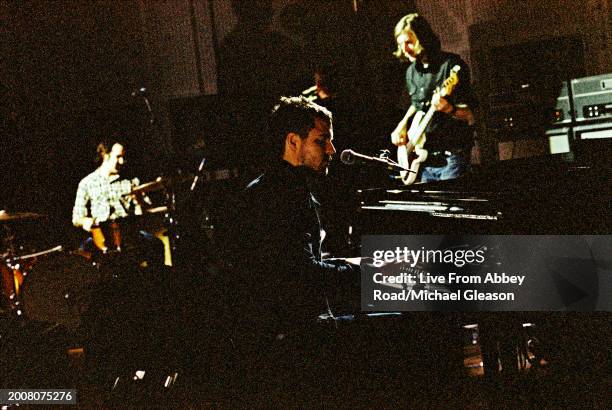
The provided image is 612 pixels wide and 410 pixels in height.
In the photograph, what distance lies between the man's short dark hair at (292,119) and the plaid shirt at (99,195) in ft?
13.1

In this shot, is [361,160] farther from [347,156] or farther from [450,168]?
[450,168]

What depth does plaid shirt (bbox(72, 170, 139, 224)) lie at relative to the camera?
20.9 feet

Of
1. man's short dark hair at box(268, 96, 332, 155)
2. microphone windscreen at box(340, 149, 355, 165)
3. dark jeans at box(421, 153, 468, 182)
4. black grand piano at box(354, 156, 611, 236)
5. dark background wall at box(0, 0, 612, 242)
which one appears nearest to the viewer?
black grand piano at box(354, 156, 611, 236)

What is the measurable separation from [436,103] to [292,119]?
7.23ft

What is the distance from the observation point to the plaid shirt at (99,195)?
638 cm

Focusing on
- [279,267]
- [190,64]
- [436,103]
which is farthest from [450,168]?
[190,64]

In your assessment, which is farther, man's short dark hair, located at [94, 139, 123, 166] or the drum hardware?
man's short dark hair, located at [94, 139, 123, 166]

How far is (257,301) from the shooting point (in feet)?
7.32

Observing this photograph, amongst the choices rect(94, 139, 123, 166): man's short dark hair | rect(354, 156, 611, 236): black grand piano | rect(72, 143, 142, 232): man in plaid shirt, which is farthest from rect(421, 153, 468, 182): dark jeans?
rect(94, 139, 123, 166): man's short dark hair

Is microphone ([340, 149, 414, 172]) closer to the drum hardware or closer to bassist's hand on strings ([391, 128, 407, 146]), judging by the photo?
bassist's hand on strings ([391, 128, 407, 146])

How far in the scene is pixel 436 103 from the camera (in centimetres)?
458

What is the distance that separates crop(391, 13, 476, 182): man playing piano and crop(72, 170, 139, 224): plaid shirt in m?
2.84

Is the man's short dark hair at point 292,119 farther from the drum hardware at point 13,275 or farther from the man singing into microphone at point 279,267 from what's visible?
the drum hardware at point 13,275

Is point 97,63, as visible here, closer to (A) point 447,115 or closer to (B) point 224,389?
(A) point 447,115
